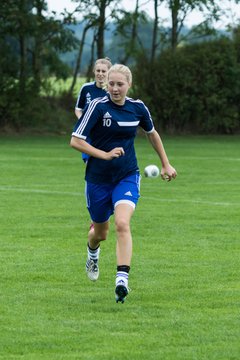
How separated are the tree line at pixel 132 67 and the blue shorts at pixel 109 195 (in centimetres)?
3040

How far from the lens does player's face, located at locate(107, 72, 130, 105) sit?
941 centimetres

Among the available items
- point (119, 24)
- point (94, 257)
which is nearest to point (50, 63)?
point (119, 24)

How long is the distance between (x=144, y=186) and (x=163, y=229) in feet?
22.4

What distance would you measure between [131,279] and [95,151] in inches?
63.2

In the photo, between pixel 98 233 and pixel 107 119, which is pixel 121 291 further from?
pixel 107 119

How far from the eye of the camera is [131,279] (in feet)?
34.5

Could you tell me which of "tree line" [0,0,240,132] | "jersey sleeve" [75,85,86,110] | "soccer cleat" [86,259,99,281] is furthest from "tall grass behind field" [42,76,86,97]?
"soccer cleat" [86,259,99,281]

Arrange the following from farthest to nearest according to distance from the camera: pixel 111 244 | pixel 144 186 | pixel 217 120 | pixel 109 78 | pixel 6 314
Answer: pixel 217 120, pixel 144 186, pixel 111 244, pixel 109 78, pixel 6 314

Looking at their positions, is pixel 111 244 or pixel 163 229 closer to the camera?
pixel 111 244

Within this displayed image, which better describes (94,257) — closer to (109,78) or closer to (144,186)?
(109,78)

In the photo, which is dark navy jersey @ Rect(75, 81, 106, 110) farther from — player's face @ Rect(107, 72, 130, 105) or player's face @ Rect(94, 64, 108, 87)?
player's face @ Rect(107, 72, 130, 105)

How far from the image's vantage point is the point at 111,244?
13188 millimetres

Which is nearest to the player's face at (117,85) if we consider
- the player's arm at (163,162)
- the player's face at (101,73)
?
the player's arm at (163,162)

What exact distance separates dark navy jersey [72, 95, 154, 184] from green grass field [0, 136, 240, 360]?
105 centimetres
